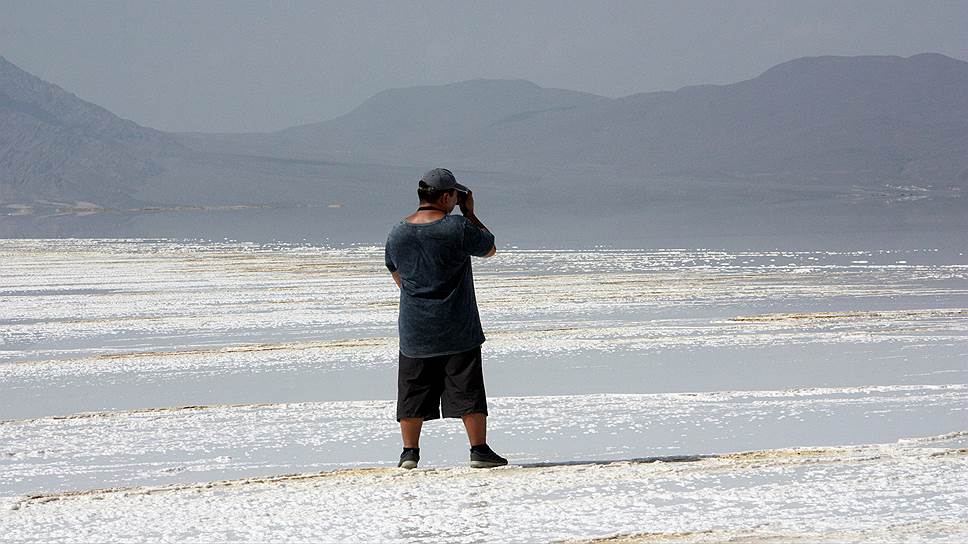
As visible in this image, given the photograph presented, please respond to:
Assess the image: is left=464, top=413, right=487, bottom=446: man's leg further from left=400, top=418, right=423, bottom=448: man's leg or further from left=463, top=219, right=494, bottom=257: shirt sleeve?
left=463, top=219, right=494, bottom=257: shirt sleeve

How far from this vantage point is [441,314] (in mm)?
5699

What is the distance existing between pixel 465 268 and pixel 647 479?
117cm

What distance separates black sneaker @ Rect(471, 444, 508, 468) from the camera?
5609 mm

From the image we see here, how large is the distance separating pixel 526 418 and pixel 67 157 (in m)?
156

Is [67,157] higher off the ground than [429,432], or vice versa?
[67,157]

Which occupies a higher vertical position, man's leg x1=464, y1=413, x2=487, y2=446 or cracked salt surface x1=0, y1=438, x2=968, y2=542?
man's leg x1=464, y1=413, x2=487, y2=446

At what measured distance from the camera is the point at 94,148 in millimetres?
165750

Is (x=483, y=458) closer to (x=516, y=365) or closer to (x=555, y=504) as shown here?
(x=555, y=504)

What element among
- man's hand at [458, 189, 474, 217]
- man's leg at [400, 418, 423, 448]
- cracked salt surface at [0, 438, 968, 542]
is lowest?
cracked salt surface at [0, 438, 968, 542]

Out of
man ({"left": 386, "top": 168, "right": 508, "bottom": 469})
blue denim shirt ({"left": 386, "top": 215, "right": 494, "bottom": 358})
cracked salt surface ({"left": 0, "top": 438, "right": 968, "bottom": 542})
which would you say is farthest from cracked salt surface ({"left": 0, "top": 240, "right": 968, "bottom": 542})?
blue denim shirt ({"left": 386, "top": 215, "right": 494, "bottom": 358})

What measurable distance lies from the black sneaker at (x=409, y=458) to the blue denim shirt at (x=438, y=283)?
40 cm

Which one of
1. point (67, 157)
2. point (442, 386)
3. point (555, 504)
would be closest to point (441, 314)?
point (442, 386)

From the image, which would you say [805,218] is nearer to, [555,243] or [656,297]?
[555,243]

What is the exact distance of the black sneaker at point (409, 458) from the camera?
5676 millimetres
